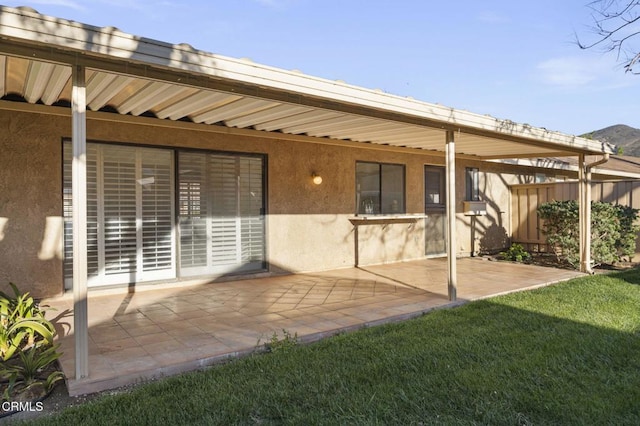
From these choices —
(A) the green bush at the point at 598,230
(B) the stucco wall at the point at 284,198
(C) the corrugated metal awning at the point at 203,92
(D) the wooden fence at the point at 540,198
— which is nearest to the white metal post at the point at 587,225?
(A) the green bush at the point at 598,230

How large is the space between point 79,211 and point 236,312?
2.32m

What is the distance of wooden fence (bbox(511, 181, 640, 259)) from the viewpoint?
9.20 meters

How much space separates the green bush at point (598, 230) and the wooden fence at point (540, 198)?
0.85 meters

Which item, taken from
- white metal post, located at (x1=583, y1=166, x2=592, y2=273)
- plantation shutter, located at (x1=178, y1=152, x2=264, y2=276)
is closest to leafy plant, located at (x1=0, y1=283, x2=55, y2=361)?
plantation shutter, located at (x1=178, y1=152, x2=264, y2=276)

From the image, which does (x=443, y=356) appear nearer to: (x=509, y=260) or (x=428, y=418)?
(x=428, y=418)

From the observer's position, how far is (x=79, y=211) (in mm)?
3068

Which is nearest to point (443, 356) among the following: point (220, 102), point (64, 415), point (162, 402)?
point (162, 402)

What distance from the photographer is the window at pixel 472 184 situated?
1045 cm

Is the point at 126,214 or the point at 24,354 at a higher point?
the point at 126,214

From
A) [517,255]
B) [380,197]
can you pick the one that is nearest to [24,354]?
[380,197]

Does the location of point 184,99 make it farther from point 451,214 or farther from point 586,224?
point 586,224

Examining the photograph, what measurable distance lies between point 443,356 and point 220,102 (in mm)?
3464

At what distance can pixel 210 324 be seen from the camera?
4.46 metres

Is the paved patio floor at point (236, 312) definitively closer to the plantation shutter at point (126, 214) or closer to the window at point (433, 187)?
the plantation shutter at point (126, 214)
